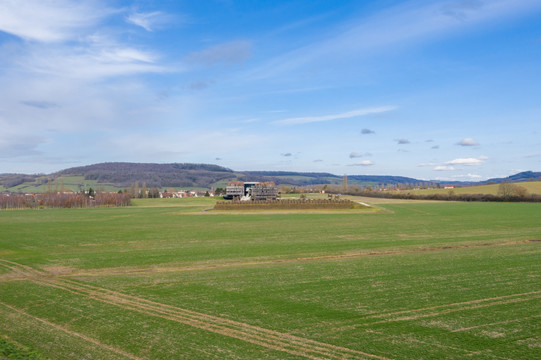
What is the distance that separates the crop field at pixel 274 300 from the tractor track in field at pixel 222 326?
0.06 m

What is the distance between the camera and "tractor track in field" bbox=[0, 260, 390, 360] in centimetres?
1285

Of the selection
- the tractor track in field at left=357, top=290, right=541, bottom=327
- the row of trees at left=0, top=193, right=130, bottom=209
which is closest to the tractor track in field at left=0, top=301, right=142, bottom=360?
the tractor track in field at left=357, top=290, right=541, bottom=327

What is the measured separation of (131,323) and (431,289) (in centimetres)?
1430

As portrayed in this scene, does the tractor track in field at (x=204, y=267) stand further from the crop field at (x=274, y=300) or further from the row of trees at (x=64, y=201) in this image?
the row of trees at (x=64, y=201)

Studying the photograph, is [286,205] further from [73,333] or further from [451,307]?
[73,333]

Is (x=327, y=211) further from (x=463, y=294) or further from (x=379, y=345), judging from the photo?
(x=379, y=345)

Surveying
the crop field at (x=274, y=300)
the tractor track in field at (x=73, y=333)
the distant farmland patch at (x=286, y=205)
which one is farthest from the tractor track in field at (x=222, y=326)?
the distant farmland patch at (x=286, y=205)

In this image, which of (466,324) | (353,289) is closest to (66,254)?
(353,289)

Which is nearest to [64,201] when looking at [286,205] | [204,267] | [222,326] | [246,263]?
[286,205]

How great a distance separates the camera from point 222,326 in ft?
50.8

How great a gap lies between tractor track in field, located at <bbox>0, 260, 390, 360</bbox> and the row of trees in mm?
106378

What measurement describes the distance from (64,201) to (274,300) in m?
120

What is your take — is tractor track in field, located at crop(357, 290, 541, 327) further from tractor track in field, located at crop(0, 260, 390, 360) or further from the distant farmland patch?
the distant farmland patch

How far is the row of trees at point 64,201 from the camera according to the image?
395ft
